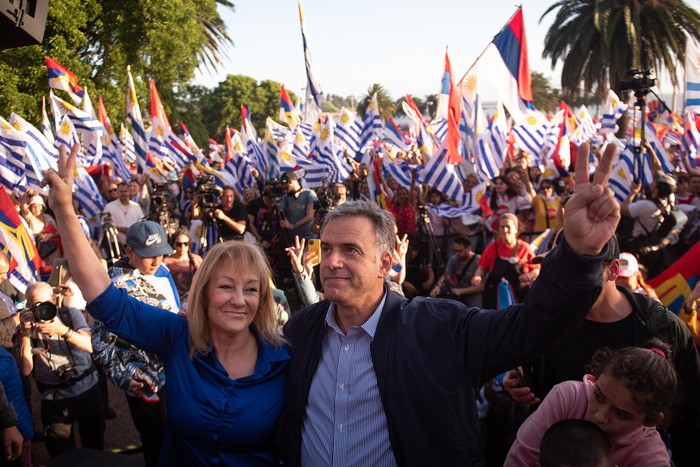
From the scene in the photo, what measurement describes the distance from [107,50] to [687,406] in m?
23.2

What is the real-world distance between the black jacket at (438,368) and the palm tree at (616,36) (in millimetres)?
21772

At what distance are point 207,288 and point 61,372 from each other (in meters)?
2.05

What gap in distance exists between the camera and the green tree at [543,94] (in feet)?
139

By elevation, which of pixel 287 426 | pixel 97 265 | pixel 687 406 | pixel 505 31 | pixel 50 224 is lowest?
pixel 687 406

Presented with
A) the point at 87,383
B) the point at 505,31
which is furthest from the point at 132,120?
the point at 87,383

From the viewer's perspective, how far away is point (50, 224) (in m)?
7.11

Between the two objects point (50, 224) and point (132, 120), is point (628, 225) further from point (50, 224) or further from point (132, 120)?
point (132, 120)

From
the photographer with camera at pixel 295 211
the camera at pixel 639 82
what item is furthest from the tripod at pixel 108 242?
the camera at pixel 639 82

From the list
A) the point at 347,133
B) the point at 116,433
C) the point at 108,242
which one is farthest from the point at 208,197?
the point at 347,133

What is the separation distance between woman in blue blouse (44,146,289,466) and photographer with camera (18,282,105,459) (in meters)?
1.74

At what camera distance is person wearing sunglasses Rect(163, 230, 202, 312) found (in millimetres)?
5095

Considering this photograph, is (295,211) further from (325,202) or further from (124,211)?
(124,211)

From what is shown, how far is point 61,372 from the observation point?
12.4 ft

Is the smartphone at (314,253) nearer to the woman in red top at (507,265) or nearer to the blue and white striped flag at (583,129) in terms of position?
the woman in red top at (507,265)
